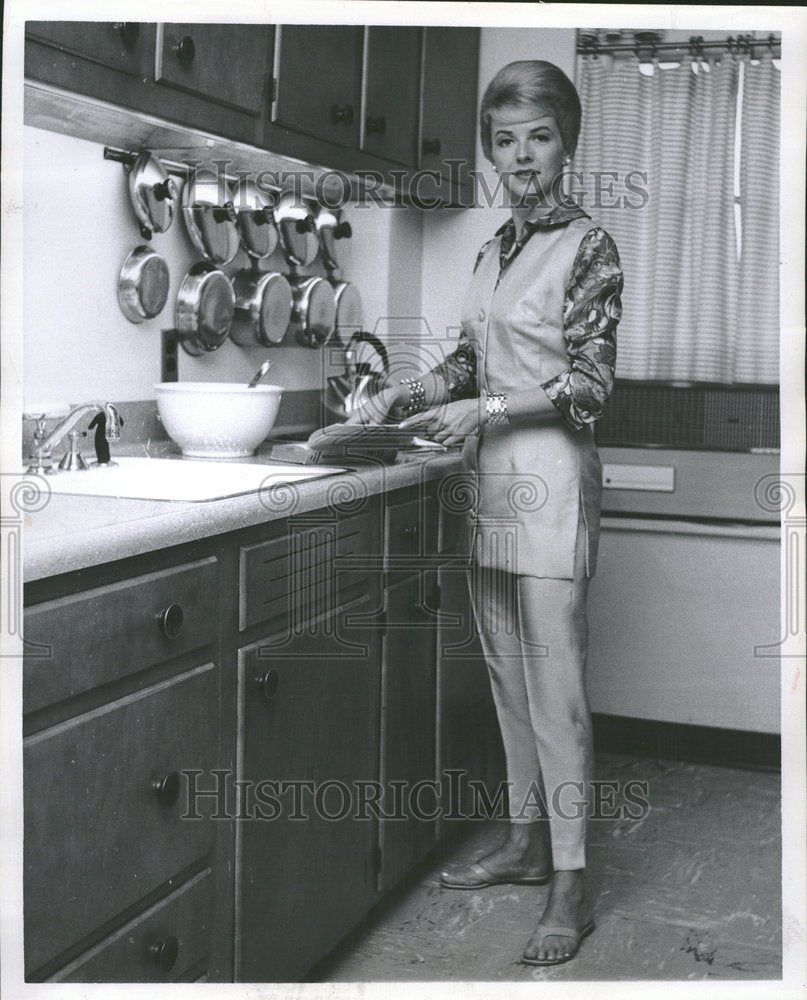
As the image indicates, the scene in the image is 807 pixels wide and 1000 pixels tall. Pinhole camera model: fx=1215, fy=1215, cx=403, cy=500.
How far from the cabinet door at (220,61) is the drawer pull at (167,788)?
46.2 inches

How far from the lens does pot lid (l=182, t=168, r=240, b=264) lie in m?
2.69

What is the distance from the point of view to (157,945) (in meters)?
1.67

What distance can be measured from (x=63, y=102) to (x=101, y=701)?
1.06 m

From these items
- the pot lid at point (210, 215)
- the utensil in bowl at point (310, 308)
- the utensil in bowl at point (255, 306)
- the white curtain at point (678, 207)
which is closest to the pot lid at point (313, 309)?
the utensil in bowl at point (310, 308)

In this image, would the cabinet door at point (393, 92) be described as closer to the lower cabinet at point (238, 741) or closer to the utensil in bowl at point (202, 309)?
the utensil in bowl at point (202, 309)

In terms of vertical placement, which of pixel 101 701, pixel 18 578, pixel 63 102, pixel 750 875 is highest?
pixel 63 102

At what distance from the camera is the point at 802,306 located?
5.48ft

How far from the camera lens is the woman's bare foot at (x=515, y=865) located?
2674 mm

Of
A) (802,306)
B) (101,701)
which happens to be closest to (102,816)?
(101,701)

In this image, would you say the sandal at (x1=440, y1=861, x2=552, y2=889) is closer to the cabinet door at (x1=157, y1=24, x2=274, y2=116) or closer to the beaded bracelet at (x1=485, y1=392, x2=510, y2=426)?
the beaded bracelet at (x1=485, y1=392, x2=510, y2=426)

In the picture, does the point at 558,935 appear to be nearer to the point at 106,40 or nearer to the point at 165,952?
the point at 165,952

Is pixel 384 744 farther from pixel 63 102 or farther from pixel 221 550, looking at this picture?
pixel 63 102

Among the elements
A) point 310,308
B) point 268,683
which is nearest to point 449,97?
point 310,308

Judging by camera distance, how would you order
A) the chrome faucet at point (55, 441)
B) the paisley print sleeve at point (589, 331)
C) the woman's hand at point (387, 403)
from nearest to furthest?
the chrome faucet at point (55, 441)
the paisley print sleeve at point (589, 331)
the woman's hand at point (387, 403)
